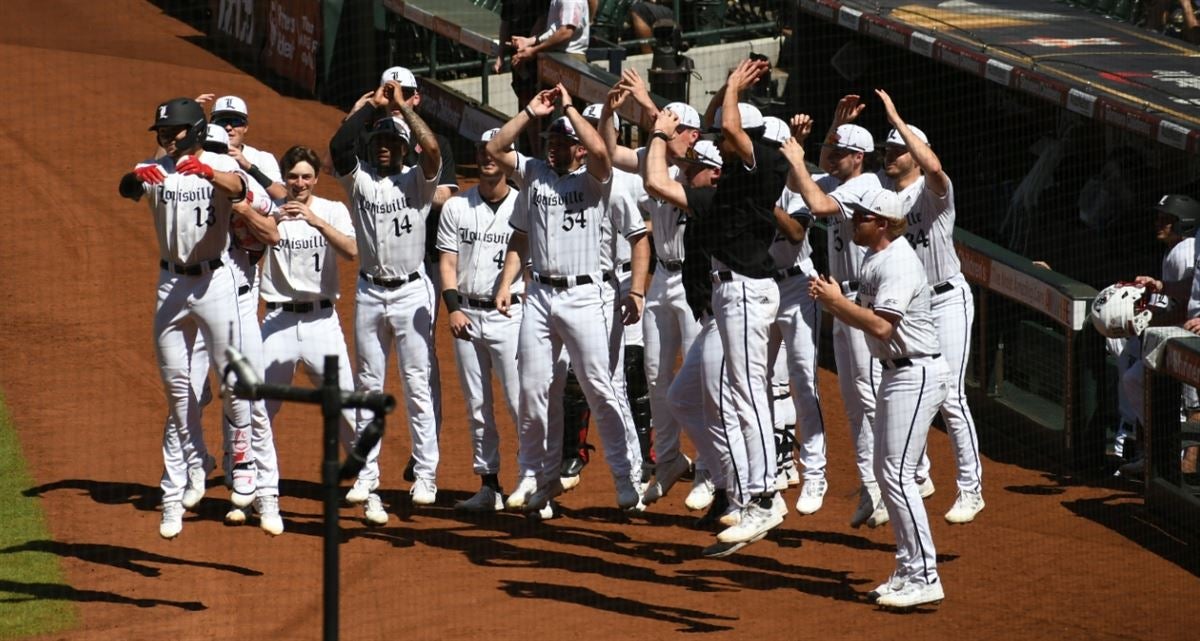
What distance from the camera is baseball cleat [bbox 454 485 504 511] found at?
28.1ft

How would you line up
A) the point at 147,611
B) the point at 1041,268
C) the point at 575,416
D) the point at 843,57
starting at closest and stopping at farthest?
1. the point at 147,611
2. the point at 575,416
3. the point at 1041,268
4. the point at 843,57

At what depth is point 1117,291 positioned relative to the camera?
8742 mm

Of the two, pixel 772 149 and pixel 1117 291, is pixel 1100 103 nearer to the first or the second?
pixel 1117 291

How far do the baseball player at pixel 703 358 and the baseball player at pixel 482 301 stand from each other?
0.90 metres

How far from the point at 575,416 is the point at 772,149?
5.66ft

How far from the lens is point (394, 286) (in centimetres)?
830

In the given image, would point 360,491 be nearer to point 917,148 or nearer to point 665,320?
point 665,320

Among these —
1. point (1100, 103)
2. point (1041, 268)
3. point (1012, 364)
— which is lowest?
point (1012, 364)

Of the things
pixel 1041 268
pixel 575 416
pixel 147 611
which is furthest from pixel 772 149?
pixel 147 611

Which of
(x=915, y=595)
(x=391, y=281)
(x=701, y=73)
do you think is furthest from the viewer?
(x=701, y=73)

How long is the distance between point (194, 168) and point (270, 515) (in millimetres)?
1600

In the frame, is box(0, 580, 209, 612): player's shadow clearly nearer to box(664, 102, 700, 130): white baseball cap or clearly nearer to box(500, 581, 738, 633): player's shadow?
box(500, 581, 738, 633): player's shadow

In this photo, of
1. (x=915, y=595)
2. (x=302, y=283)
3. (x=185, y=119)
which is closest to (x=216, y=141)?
(x=185, y=119)

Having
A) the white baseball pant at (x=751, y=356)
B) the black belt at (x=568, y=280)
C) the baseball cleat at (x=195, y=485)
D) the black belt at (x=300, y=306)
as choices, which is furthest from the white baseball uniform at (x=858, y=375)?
the baseball cleat at (x=195, y=485)
